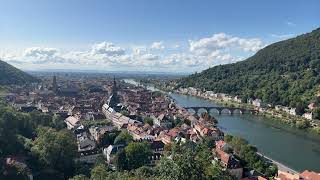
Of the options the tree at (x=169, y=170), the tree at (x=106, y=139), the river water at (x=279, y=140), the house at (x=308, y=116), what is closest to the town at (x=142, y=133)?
the tree at (x=106, y=139)

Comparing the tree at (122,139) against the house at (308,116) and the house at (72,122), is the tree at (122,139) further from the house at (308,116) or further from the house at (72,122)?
the house at (308,116)

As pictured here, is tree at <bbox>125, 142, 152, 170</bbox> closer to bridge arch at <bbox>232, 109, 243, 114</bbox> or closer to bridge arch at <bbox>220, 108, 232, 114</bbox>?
bridge arch at <bbox>220, 108, 232, 114</bbox>

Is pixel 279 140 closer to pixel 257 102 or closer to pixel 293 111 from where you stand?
pixel 293 111

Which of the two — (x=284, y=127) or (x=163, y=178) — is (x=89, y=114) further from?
(x=163, y=178)

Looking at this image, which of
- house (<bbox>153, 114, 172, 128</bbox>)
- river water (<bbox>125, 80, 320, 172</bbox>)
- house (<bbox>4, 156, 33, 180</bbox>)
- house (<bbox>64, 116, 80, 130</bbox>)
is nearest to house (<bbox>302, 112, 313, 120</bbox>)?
river water (<bbox>125, 80, 320, 172</bbox>)

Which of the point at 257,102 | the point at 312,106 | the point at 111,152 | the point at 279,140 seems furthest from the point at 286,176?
the point at 257,102
